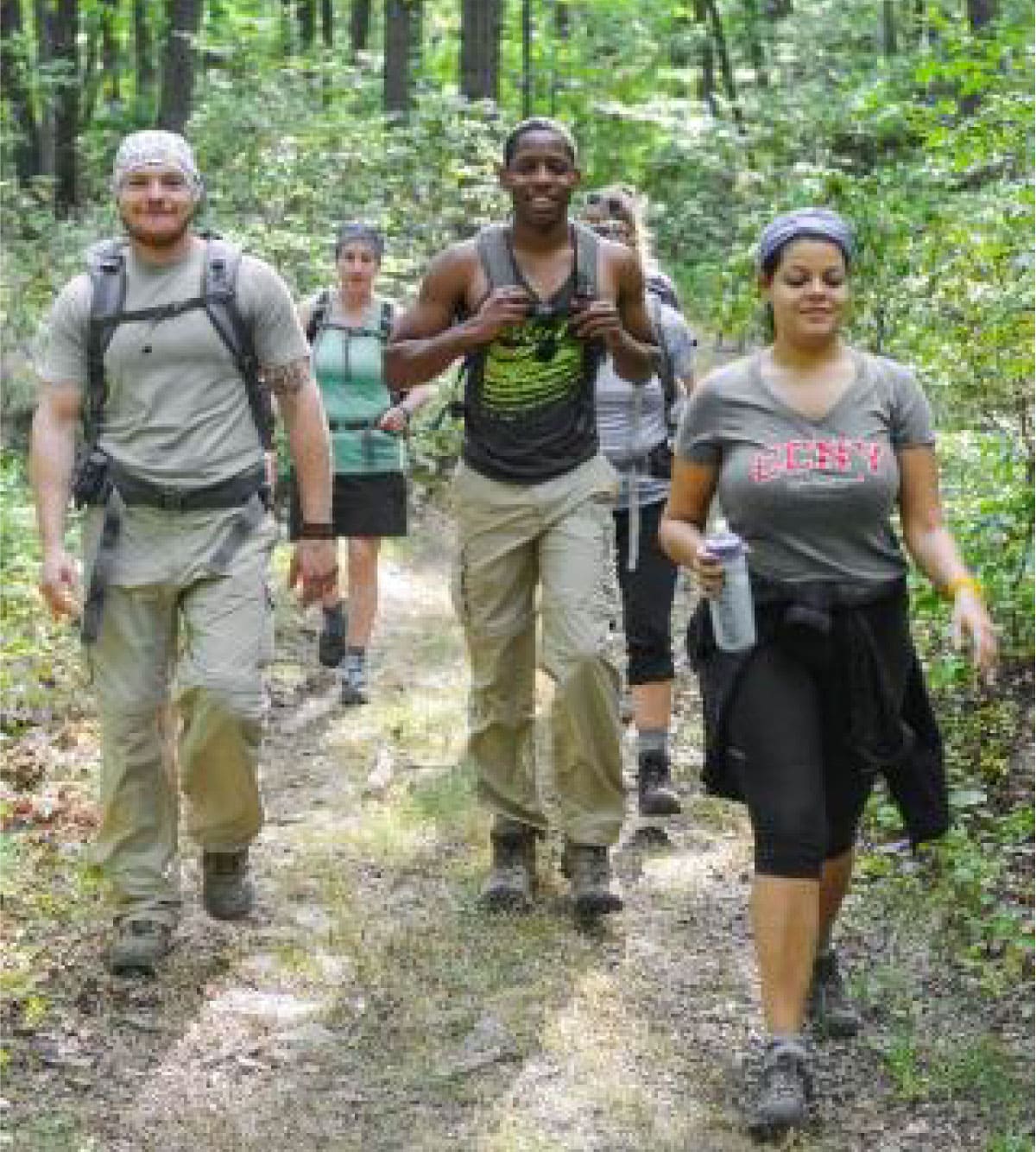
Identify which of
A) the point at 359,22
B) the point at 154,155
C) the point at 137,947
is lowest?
the point at 137,947

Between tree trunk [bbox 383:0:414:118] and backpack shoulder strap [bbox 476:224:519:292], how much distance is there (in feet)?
49.5

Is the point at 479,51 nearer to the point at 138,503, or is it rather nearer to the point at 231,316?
the point at 231,316

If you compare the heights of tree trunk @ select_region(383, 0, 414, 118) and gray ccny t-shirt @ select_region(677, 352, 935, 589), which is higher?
tree trunk @ select_region(383, 0, 414, 118)

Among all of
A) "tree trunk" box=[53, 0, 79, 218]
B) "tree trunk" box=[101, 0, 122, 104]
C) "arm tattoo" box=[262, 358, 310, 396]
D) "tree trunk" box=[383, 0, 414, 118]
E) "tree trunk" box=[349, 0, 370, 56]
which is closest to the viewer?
"arm tattoo" box=[262, 358, 310, 396]

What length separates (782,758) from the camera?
463cm

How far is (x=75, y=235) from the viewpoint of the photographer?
18.2 metres

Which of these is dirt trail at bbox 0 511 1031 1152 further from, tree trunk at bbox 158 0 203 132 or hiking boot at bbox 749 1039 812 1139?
tree trunk at bbox 158 0 203 132

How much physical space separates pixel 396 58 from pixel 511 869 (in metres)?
16.6

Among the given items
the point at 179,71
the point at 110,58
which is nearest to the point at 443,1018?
the point at 179,71

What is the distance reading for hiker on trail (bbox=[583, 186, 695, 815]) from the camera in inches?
287

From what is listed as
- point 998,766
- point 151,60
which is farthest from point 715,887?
point 151,60

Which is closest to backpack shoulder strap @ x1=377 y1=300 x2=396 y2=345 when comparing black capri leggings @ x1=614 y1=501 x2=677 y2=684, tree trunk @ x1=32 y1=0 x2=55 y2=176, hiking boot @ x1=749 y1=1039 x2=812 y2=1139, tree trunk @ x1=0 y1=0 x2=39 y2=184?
black capri leggings @ x1=614 y1=501 x2=677 y2=684

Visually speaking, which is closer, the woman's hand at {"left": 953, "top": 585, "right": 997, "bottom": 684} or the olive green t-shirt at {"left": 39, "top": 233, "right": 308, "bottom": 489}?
the woman's hand at {"left": 953, "top": 585, "right": 997, "bottom": 684}

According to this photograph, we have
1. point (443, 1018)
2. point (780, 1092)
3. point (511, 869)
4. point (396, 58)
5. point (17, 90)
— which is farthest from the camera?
point (17, 90)
